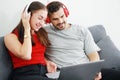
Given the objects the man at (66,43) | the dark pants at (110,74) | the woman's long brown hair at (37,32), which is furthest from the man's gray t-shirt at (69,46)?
the dark pants at (110,74)

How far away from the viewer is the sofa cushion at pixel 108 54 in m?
2.20

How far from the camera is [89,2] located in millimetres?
2658

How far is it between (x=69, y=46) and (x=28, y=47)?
46 centimetres

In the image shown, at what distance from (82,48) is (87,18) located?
24.4 inches

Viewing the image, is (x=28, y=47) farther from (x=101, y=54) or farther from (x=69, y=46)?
(x=101, y=54)

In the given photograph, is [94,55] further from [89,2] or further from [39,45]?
[89,2]

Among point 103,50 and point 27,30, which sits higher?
point 27,30

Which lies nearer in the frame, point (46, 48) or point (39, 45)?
point (39, 45)

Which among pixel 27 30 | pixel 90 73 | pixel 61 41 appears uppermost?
pixel 27 30

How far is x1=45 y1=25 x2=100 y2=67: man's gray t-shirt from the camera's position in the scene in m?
2.09

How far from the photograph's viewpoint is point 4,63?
6.02ft

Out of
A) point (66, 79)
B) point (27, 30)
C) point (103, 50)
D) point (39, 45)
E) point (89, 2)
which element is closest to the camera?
point (66, 79)

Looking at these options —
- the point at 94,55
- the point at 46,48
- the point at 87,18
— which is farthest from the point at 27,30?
the point at 87,18

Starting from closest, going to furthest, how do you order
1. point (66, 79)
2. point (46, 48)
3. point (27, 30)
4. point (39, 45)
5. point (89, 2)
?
1. point (66, 79)
2. point (27, 30)
3. point (39, 45)
4. point (46, 48)
5. point (89, 2)
